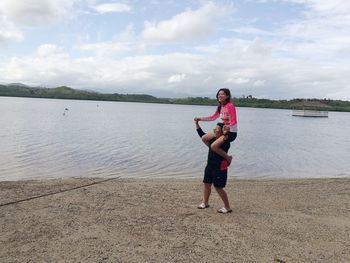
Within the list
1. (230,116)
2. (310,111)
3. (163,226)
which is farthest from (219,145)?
(310,111)

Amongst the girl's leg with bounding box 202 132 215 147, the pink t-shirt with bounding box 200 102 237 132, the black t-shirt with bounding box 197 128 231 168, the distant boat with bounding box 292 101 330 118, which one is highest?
the pink t-shirt with bounding box 200 102 237 132

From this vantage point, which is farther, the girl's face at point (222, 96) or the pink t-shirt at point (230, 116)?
the girl's face at point (222, 96)

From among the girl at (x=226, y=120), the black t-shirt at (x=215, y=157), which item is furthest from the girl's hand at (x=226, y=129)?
the black t-shirt at (x=215, y=157)

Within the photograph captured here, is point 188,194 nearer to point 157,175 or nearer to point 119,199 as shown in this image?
point 119,199

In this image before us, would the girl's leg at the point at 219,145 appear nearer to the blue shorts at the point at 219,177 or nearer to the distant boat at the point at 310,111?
the blue shorts at the point at 219,177

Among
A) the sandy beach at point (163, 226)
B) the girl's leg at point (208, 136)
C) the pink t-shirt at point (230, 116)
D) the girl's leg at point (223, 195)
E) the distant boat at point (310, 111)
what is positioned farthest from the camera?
Result: the distant boat at point (310, 111)

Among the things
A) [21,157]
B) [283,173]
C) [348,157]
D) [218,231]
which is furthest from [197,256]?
[348,157]

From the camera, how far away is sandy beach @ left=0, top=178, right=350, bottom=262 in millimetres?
6016

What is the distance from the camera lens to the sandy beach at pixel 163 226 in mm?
6016

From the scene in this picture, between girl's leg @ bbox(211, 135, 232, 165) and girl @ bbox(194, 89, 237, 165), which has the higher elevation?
girl @ bbox(194, 89, 237, 165)

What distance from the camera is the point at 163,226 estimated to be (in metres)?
7.33

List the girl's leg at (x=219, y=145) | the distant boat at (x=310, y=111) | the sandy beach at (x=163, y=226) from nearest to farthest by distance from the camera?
the sandy beach at (x=163, y=226) → the girl's leg at (x=219, y=145) → the distant boat at (x=310, y=111)

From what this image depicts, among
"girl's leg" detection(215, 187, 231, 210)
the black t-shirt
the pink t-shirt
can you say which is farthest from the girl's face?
"girl's leg" detection(215, 187, 231, 210)

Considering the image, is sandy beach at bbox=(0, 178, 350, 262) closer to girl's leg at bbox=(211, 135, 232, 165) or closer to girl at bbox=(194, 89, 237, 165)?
girl's leg at bbox=(211, 135, 232, 165)
